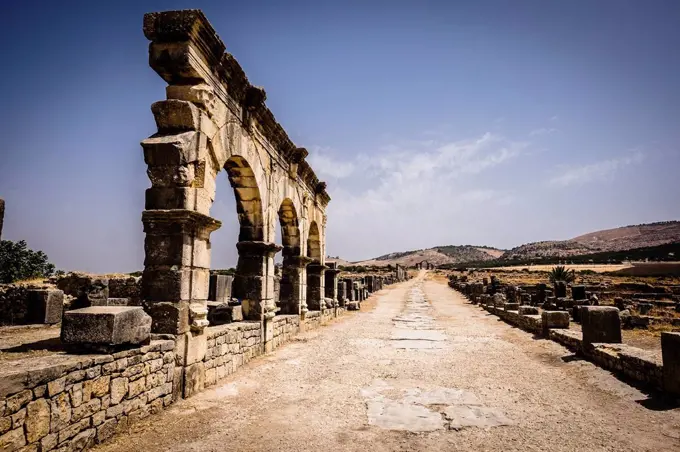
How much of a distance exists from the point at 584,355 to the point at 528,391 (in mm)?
2821

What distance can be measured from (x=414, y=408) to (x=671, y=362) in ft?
10.8

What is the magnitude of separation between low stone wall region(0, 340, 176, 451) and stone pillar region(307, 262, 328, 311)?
31.8 feet

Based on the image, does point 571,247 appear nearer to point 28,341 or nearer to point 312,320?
point 312,320

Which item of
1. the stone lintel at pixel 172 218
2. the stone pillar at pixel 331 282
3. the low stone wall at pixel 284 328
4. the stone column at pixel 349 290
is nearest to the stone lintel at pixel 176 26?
the stone lintel at pixel 172 218

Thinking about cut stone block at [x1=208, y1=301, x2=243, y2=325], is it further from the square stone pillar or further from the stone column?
the stone column

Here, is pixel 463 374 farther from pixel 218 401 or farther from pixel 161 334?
pixel 161 334

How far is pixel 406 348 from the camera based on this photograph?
9.45 m

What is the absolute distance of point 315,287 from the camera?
49.5ft

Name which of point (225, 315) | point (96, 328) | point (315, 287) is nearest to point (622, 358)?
point (225, 315)

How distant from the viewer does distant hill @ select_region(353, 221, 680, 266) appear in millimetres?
124375

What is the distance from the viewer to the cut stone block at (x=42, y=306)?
10.0 metres

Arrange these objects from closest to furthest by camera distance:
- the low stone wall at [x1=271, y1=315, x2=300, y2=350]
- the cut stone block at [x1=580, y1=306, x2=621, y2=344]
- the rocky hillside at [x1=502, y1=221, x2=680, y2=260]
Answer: the cut stone block at [x1=580, y1=306, x2=621, y2=344] → the low stone wall at [x1=271, y1=315, x2=300, y2=350] → the rocky hillside at [x1=502, y1=221, x2=680, y2=260]

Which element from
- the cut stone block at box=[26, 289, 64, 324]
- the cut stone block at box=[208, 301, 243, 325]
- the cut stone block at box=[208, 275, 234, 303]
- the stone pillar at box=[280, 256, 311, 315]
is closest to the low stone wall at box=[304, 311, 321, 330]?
the stone pillar at box=[280, 256, 311, 315]

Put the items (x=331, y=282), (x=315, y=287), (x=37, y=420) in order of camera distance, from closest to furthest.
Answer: (x=37, y=420)
(x=315, y=287)
(x=331, y=282)
